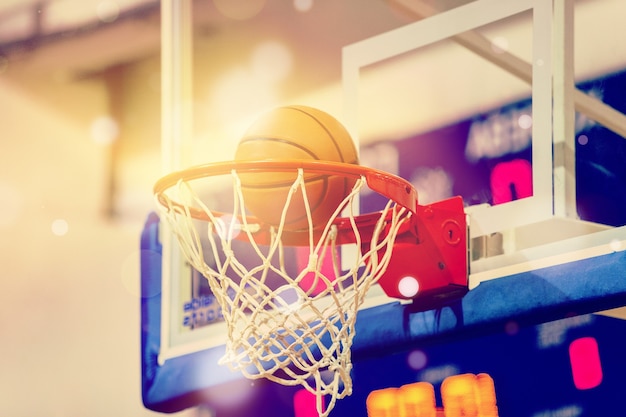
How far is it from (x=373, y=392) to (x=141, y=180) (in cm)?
201

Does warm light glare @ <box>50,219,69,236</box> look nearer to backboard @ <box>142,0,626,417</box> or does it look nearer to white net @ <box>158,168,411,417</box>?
backboard @ <box>142,0,626,417</box>

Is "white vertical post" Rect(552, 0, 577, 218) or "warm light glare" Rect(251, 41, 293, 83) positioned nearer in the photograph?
"white vertical post" Rect(552, 0, 577, 218)

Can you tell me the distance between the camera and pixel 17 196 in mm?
3938

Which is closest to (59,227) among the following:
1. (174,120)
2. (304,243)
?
(174,120)

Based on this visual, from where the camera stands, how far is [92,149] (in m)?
4.03

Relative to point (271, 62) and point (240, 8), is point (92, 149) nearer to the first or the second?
point (240, 8)

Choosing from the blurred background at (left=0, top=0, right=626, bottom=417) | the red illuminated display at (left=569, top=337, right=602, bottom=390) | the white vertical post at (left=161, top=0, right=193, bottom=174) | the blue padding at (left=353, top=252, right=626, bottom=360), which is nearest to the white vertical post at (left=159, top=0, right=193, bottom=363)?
the white vertical post at (left=161, top=0, right=193, bottom=174)

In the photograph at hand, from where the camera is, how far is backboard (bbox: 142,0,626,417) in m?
1.88

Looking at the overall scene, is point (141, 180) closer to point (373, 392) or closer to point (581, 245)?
point (373, 392)

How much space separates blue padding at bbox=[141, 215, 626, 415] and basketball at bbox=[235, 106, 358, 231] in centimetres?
40

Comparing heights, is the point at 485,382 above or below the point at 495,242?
below

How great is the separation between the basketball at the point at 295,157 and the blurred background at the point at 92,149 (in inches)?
40.9

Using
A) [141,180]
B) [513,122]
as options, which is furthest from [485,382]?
[141,180]

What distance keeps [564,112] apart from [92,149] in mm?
2716
